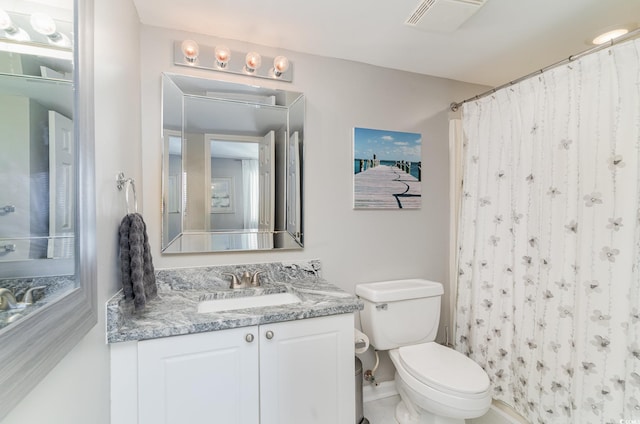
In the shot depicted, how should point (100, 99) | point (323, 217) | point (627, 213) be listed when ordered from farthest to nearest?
point (323, 217) < point (627, 213) < point (100, 99)

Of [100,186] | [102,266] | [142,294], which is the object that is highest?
[100,186]

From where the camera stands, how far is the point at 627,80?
3.95 feet

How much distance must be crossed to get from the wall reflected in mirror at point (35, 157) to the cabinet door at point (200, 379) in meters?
0.55

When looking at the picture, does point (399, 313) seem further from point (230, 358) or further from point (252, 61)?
point (252, 61)

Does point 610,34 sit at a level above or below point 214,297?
above

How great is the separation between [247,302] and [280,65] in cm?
135

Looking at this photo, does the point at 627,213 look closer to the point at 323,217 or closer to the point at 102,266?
the point at 323,217

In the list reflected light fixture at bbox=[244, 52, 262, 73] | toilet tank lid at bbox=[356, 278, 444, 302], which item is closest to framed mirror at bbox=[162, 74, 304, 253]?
reflected light fixture at bbox=[244, 52, 262, 73]

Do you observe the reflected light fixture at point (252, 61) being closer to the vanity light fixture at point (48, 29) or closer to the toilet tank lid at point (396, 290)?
the vanity light fixture at point (48, 29)

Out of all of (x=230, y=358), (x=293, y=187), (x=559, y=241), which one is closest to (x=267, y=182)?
(x=293, y=187)

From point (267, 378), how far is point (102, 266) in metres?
0.78

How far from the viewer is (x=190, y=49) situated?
1.50m

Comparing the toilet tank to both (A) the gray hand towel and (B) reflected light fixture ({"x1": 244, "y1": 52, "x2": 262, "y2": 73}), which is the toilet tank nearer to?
(A) the gray hand towel

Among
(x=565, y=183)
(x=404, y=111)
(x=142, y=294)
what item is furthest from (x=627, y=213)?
(x=142, y=294)
